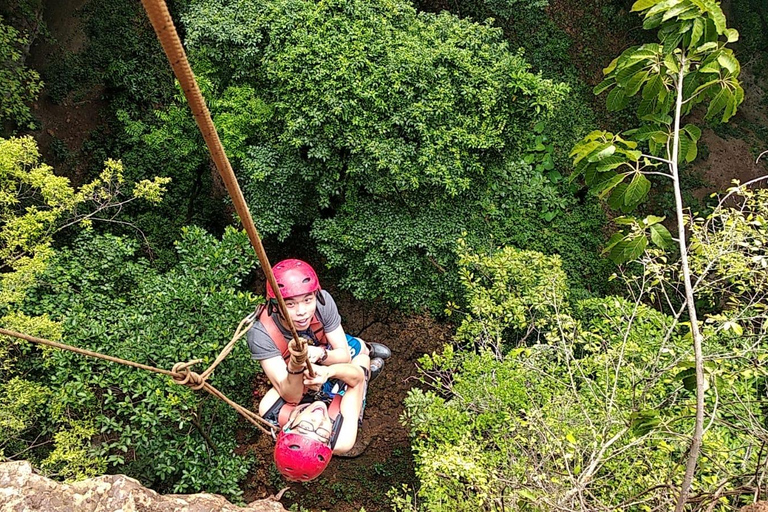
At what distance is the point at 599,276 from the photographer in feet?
26.4

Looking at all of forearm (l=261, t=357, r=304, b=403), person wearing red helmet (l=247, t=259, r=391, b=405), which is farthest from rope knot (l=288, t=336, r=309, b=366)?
forearm (l=261, t=357, r=304, b=403)

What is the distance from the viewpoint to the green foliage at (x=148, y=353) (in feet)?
15.5

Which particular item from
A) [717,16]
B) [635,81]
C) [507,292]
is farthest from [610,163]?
[507,292]

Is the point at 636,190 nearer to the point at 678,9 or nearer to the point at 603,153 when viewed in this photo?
the point at 603,153

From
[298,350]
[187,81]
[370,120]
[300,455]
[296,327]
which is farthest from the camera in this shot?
[370,120]

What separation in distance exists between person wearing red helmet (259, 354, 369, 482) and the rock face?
743 millimetres

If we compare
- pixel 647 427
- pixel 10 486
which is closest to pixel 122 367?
pixel 10 486

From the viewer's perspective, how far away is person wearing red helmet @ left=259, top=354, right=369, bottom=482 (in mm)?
3346

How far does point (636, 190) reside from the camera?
8.14ft

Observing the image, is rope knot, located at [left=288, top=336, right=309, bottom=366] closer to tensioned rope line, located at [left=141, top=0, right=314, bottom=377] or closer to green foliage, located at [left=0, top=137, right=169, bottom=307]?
tensioned rope line, located at [left=141, top=0, right=314, bottom=377]

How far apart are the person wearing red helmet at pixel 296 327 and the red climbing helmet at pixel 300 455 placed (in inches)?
12.0

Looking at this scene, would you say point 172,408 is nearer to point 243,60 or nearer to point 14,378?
point 14,378

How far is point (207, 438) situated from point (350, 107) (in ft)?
12.8

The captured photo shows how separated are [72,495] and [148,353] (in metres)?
2.03
